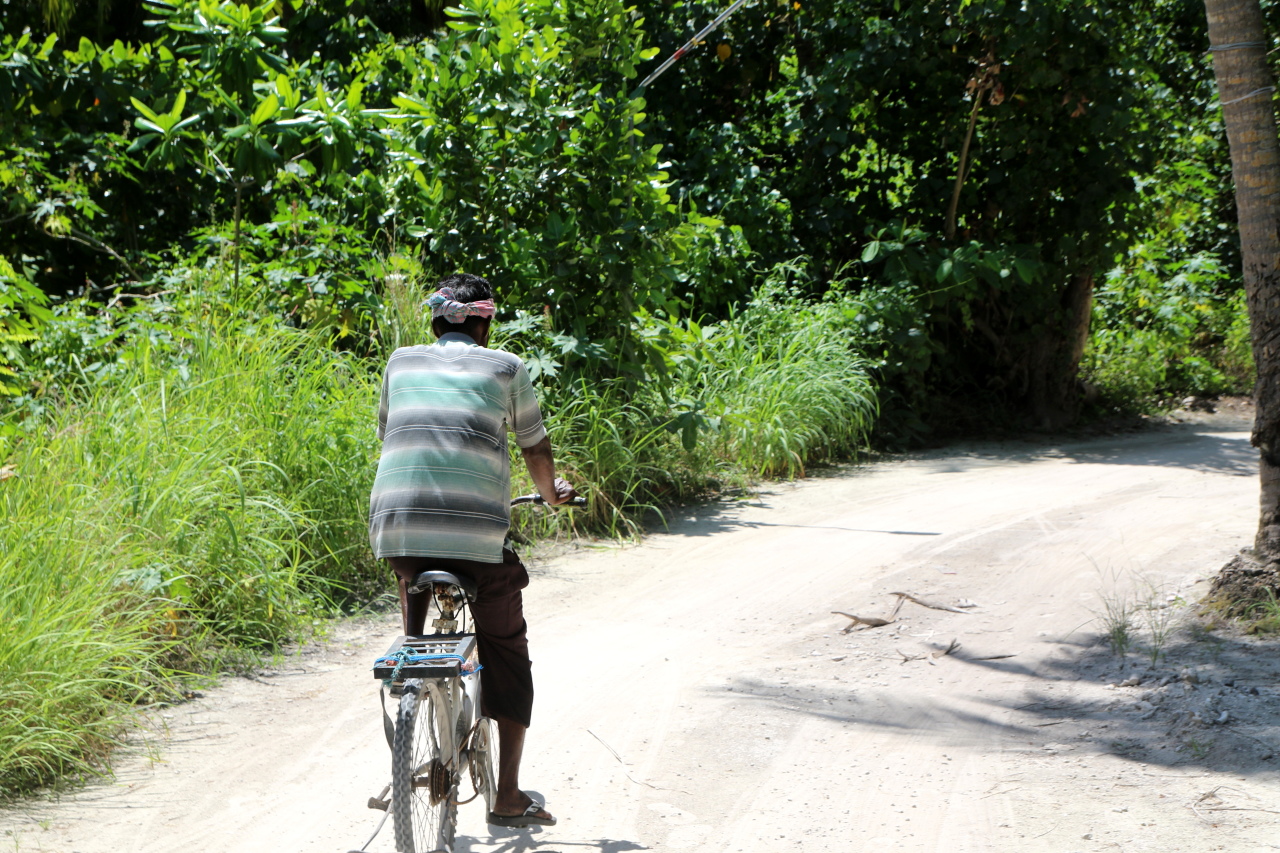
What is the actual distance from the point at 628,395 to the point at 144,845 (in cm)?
551

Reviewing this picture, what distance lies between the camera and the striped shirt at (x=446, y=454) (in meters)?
3.49

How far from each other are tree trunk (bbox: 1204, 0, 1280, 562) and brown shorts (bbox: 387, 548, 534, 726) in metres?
3.99

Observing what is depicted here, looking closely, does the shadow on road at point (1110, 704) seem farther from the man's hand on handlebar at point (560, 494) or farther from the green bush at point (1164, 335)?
the green bush at point (1164, 335)

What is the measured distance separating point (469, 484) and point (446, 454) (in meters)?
0.11

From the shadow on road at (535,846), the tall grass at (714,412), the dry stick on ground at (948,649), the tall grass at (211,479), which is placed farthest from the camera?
the tall grass at (714,412)

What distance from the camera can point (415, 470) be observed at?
3510mm

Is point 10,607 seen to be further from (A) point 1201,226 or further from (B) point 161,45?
(A) point 1201,226

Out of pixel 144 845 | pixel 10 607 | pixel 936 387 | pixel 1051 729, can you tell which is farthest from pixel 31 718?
pixel 936 387

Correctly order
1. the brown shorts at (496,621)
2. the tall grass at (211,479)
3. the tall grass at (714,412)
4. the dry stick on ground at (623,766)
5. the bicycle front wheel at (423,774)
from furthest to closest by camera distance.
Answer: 1. the tall grass at (714,412)
2. the tall grass at (211,479)
3. the dry stick on ground at (623,766)
4. the brown shorts at (496,621)
5. the bicycle front wheel at (423,774)

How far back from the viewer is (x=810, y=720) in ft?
16.5

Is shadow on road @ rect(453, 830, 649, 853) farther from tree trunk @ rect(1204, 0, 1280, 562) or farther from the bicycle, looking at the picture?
tree trunk @ rect(1204, 0, 1280, 562)

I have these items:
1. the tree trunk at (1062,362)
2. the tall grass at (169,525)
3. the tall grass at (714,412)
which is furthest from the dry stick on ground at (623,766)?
the tree trunk at (1062,362)

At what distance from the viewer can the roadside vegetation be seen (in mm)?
5766

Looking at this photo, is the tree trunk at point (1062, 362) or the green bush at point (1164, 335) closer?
the tree trunk at point (1062, 362)
